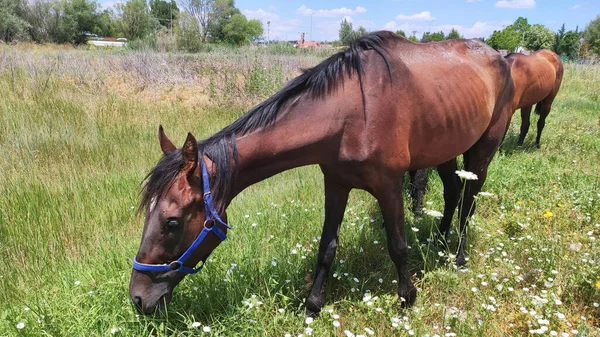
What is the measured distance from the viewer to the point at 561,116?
28.7 feet

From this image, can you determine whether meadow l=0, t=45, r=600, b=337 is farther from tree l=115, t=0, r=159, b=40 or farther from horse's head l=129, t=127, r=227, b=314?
tree l=115, t=0, r=159, b=40

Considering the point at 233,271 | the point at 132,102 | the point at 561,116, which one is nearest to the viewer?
the point at 233,271

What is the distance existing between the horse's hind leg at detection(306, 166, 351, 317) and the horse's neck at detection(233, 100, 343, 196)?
429 millimetres

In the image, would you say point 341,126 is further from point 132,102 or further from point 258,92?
point 258,92

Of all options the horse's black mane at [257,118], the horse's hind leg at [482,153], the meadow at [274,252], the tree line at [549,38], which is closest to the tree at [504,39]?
the tree line at [549,38]

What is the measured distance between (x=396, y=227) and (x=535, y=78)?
212 inches

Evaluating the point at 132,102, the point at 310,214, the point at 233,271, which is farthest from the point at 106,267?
the point at 132,102

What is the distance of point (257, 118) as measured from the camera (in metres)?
1.97

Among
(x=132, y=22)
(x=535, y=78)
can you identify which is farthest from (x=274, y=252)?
(x=132, y=22)

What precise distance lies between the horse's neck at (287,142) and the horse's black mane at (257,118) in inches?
2.4

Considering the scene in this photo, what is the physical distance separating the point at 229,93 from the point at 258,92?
0.87 metres

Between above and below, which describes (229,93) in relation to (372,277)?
above

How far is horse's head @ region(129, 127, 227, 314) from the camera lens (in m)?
1.72

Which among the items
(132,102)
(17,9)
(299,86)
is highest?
(17,9)
